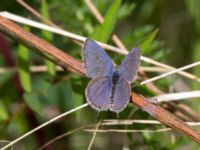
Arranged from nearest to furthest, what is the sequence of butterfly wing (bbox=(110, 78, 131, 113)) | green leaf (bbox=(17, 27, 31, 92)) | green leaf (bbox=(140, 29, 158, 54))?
butterfly wing (bbox=(110, 78, 131, 113)) < green leaf (bbox=(140, 29, 158, 54)) < green leaf (bbox=(17, 27, 31, 92))

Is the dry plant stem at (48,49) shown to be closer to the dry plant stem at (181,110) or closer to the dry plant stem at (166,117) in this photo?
the dry plant stem at (166,117)

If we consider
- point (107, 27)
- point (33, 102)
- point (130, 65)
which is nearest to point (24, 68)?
point (33, 102)

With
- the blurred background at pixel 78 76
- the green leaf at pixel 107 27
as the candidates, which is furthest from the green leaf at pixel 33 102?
the green leaf at pixel 107 27

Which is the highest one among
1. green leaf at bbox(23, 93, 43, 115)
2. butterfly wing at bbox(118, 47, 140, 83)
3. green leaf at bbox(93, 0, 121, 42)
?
green leaf at bbox(93, 0, 121, 42)

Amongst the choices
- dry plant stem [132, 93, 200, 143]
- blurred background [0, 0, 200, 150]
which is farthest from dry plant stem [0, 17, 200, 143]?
blurred background [0, 0, 200, 150]

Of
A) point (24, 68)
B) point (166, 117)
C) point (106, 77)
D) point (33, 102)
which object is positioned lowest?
point (166, 117)

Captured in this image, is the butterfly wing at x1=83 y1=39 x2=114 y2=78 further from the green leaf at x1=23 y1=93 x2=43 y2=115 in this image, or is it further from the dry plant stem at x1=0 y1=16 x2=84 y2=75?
the green leaf at x1=23 y1=93 x2=43 y2=115

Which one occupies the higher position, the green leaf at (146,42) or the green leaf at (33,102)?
the green leaf at (146,42)

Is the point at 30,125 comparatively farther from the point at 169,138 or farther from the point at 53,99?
the point at 169,138

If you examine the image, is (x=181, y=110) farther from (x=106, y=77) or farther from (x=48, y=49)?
(x=48, y=49)
